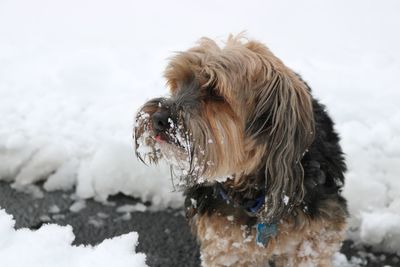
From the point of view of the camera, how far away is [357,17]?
828 centimetres

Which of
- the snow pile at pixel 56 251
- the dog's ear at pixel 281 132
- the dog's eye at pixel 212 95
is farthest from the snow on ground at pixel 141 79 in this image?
the dog's eye at pixel 212 95

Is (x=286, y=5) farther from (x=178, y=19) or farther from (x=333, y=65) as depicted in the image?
(x=333, y=65)

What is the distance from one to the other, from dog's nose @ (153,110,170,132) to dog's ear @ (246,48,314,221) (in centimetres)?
49

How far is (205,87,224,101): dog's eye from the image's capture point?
304 centimetres

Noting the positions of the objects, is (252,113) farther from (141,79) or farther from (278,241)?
(141,79)

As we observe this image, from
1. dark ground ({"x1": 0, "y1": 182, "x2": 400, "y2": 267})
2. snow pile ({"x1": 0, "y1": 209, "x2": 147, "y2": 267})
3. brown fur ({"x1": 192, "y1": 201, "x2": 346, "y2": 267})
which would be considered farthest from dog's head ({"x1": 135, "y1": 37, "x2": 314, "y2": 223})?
dark ground ({"x1": 0, "y1": 182, "x2": 400, "y2": 267})

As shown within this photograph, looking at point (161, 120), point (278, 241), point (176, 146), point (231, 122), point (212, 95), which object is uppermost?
point (212, 95)

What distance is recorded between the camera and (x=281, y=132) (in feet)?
10.1

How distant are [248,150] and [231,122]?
0.21m

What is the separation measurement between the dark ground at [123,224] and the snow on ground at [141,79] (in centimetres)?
12

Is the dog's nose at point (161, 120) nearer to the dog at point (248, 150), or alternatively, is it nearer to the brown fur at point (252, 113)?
the dog at point (248, 150)

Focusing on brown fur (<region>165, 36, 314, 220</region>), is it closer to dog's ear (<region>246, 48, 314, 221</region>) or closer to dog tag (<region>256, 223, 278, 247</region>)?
dog's ear (<region>246, 48, 314, 221</region>)

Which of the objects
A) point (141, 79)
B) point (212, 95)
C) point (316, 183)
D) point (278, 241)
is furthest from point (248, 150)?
point (141, 79)

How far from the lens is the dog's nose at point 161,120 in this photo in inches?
115
